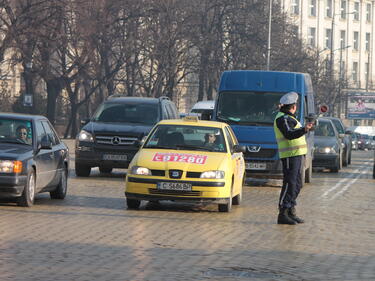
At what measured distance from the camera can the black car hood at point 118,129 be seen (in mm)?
24641

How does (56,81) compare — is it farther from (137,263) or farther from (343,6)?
(343,6)

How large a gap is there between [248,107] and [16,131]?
8.55m

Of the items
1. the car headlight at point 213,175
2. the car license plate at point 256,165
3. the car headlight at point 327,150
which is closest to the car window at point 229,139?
the car headlight at point 213,175

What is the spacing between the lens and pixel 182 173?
1645 centimetres

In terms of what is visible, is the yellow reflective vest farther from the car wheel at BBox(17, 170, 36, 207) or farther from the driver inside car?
the driver inside car

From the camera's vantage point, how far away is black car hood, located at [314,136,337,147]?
3297cm

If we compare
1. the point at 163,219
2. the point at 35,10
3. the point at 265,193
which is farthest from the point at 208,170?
the point at 35,10

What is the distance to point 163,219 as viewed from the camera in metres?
15.4

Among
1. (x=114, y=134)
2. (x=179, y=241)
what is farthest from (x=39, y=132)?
(x=114, y=134)

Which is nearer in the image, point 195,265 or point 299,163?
point 195,265

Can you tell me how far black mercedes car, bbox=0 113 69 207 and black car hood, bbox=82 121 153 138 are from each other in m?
6.03

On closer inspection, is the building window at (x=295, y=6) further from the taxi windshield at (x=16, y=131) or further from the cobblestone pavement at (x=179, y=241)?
the taxi windshield at (x=16, y=131)

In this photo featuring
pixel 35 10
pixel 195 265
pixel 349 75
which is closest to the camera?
pixel 195 265

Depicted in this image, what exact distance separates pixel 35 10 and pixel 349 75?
77.9m
